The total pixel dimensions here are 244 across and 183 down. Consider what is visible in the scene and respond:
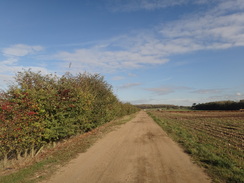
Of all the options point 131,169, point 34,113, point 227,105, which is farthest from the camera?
point 227,105

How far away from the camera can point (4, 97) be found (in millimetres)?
6727

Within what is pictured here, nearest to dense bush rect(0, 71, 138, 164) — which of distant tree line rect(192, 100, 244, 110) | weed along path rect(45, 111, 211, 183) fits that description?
weed along path rect(45, 111, 211, 183)

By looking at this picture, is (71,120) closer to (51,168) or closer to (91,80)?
(51,168)

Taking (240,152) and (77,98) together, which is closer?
(240,152)

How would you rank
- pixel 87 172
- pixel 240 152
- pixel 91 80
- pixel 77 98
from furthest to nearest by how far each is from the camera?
pixel 91 80, pixel 77 98, pixel 240 152, pixel 87 172

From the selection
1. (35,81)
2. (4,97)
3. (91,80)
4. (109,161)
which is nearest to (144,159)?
(109,161)

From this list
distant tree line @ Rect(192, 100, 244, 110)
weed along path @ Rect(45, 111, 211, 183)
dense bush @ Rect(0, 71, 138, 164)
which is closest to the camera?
weed along path @ Rect(45, 111, 211, 183)

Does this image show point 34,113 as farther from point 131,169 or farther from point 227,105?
point 227,105

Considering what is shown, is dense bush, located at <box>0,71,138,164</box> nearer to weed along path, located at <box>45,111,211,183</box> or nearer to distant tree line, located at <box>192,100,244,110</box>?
weed along path, located at <box>45,111,211,183</box>

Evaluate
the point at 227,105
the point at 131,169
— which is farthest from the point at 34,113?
the point at 227,105

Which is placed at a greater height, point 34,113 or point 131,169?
point 34,113

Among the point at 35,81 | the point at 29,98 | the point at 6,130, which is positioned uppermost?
the point at 35,81

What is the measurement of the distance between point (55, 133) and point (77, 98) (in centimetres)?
257

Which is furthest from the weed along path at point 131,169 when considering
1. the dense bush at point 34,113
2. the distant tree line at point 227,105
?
the distant tree line at point 227,105
